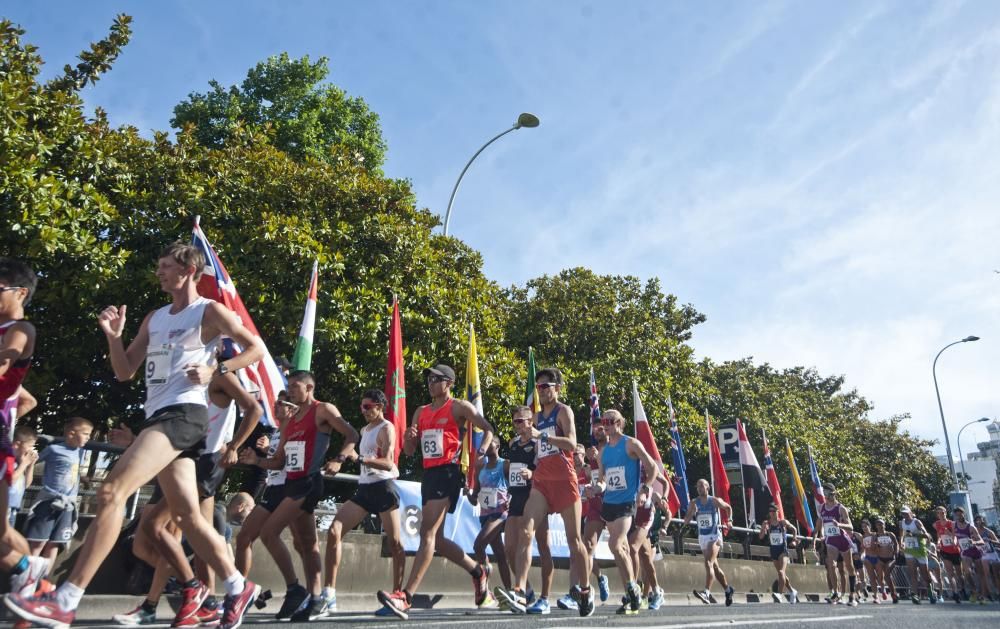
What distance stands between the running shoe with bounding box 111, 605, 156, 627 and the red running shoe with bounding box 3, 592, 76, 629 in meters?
1.87

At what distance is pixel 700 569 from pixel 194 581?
12914 millimetres

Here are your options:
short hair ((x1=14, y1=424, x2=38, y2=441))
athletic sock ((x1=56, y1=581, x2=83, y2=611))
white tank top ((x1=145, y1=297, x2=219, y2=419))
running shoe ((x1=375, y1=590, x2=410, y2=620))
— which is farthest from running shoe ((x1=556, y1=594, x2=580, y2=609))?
athletic sock ((x1=56, y1=581, x2=83, y2=611))

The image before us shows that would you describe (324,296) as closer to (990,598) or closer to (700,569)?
(700,569)

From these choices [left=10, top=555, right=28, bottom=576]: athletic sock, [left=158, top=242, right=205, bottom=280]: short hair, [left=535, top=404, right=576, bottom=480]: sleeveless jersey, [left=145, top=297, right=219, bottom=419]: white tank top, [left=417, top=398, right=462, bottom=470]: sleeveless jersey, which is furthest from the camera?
[left=535, top=404, right=576, bottom=480]: sleeveless jersey

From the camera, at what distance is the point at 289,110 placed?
87.2ft

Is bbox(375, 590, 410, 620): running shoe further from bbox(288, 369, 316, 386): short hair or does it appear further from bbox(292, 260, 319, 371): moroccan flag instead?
bbox(292, 260, 319, 371): moroccan flag

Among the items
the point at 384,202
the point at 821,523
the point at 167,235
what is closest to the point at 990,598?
the point at 821,523

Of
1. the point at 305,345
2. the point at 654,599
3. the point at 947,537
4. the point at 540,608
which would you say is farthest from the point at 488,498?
the point at 947,537

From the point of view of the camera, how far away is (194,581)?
16.7 ft

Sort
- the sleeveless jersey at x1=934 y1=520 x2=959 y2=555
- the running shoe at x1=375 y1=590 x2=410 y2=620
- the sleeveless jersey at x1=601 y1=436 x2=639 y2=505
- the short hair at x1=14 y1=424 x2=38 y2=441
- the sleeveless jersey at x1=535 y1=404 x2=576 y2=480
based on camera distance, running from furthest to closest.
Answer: the sleeveless jersey at x1=934 y1=520 x2=959 y2=555, the sleeveless jersey at x1=601 y1=436 x2=639 y2=505, the sleeveless jersey at x1=535 y1=404 x2=576 y2=480, the short hair at x1=14 y1=424 x2=38 y2=441, the running shoe at x1=375 y1=590 x2=410 y2=620

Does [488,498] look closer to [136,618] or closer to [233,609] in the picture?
[136,618]

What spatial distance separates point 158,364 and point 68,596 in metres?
1.21

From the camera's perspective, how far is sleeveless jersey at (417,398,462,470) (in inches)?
284

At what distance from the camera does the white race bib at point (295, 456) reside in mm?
6566
